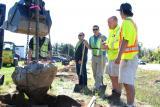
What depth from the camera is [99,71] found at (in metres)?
13.1

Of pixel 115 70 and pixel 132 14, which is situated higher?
pixel 132 14

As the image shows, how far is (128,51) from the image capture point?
8836mm

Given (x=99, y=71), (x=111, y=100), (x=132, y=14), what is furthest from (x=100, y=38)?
(x=132, y=14)

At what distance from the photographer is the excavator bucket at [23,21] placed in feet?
29.2

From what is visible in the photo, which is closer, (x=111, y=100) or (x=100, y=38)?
(x=111, y=100)

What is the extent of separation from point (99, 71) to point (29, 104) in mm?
4300

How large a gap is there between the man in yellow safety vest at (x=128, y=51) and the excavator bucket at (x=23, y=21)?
5.22 feet

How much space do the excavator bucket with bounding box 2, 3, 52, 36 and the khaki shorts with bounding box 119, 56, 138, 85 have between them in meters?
1.80

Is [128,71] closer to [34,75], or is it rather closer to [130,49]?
[130,49]

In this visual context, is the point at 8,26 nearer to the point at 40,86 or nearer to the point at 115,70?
the point at 40,86

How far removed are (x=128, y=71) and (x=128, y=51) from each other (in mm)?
388

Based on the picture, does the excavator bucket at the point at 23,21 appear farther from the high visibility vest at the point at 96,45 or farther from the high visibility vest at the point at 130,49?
the high visibility vest at the point at 96,45

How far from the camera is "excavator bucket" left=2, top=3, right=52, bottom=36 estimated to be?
29.2 feet

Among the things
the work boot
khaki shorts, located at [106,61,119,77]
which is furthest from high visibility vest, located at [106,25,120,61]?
the work boot
